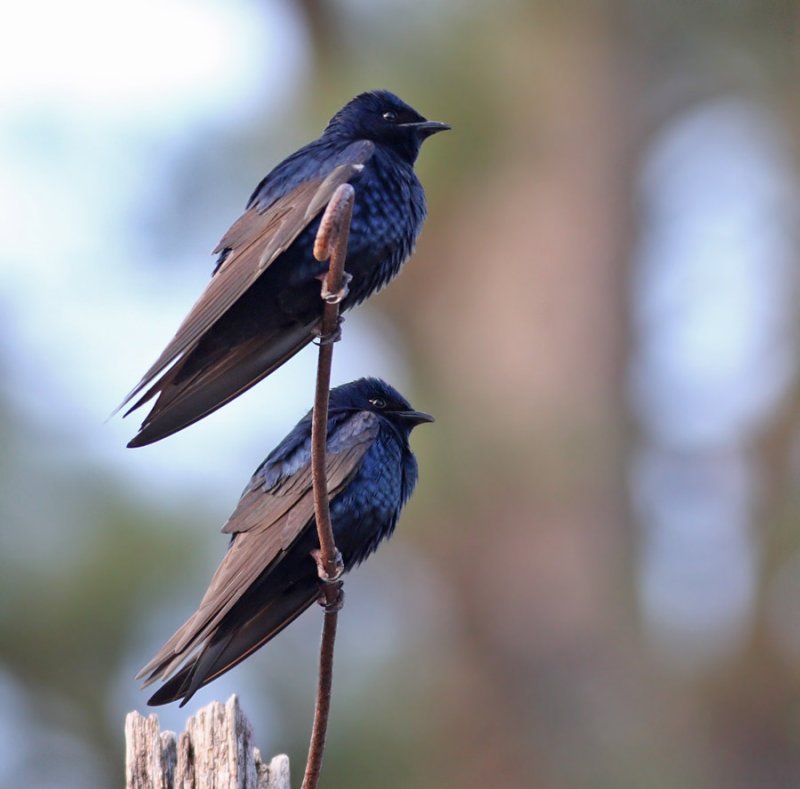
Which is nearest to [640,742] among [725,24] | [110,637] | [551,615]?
[551,615]

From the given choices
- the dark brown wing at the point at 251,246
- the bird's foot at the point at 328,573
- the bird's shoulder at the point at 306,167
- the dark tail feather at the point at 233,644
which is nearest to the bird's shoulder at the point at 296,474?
the dark tail feather at the point at 233,644

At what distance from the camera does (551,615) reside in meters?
10.8

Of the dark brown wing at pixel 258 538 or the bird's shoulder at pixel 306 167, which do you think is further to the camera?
the bird's shoulder at pixel 306 167

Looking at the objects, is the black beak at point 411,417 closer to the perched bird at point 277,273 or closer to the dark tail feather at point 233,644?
the perched bird at point 277,273

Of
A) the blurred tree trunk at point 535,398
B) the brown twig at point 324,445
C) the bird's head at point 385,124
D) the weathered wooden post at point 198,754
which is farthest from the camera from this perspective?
the blurred tree trunk at point 535,398

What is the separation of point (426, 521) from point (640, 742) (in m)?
2.26

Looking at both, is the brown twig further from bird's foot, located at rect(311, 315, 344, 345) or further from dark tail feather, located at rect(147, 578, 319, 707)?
dark tail feather, located at rect(147, 578, 319, 707)

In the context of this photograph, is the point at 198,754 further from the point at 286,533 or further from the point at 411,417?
the point at 411,417

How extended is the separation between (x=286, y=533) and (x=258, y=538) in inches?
4.0

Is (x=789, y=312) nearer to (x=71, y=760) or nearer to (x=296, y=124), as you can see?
(x=296, y=124)

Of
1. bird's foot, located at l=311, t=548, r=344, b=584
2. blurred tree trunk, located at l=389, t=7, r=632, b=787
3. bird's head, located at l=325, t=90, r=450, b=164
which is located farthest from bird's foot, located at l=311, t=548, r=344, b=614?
blurred tree trunk, located at l=389, t=7, r=632, b=787

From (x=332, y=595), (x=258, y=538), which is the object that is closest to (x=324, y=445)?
(x=332, y=595)

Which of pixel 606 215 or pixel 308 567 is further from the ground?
pixel 606 215

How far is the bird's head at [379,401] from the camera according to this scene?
4426mm
